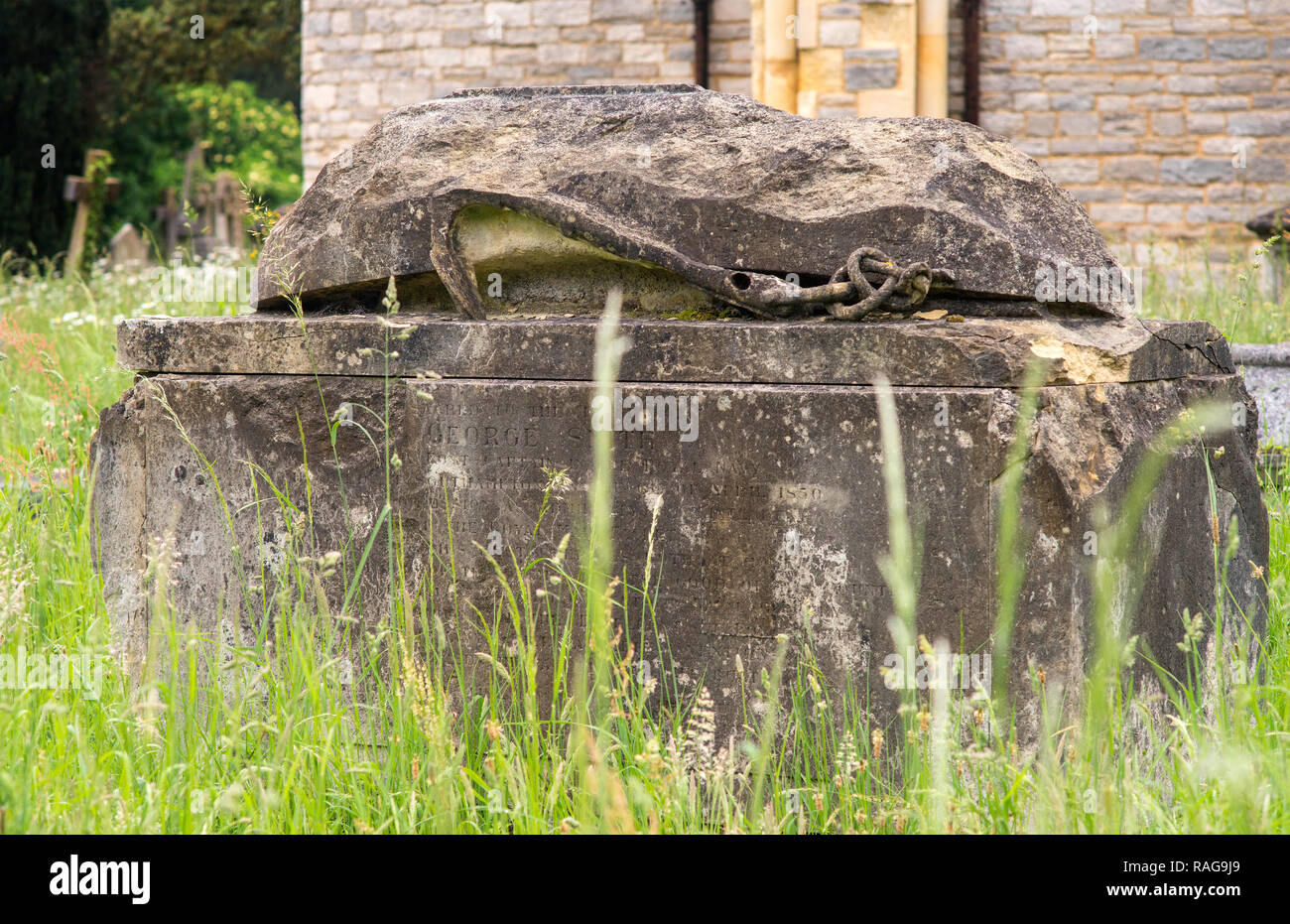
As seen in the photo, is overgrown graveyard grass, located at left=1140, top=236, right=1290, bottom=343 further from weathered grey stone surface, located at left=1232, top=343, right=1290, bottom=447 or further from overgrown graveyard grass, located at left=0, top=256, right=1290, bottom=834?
overgrown graveyard grass, located at left=0, top=256, right=1290, bottom=834

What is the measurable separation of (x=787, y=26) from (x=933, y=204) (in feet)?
22.7

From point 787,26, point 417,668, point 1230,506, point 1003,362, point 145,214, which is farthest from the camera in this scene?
point 145,214

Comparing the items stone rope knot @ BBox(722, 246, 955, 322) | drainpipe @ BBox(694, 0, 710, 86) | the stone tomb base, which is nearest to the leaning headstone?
drainpipe @ BBox(694, 0, 710, 86)

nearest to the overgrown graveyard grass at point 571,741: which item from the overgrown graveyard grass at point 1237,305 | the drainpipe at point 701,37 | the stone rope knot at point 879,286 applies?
the stone rope knot at point 879,286

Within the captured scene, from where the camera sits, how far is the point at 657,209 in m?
2.47

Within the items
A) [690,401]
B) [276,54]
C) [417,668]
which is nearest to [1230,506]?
[690,401]

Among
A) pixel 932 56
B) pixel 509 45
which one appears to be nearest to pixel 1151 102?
pixel 932 56

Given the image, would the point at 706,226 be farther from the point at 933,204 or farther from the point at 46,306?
the point at 46,306

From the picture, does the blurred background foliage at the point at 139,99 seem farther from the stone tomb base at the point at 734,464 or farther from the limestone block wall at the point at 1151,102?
the stone tomb base at the point at 734,464

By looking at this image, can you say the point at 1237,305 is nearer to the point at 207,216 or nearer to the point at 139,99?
the point at 207,216

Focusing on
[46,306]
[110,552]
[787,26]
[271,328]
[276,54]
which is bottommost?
[110,552]

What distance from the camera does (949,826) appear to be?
1668mm

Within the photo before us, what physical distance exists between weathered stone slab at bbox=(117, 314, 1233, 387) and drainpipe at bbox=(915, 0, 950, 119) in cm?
664

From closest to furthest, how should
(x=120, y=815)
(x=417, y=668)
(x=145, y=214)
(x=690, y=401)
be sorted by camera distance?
(x=120, y=815), (x=690, y=401), (x=417, y=668), (x=145, y=214)
